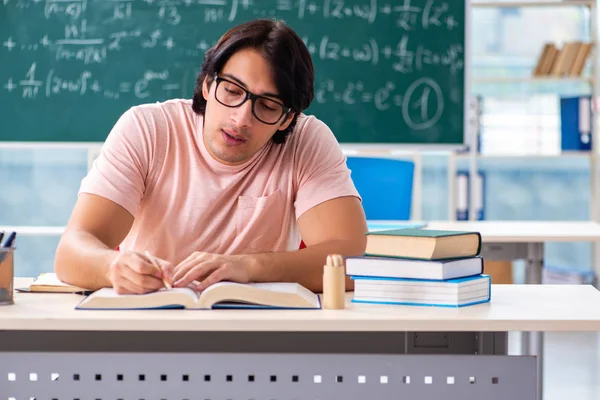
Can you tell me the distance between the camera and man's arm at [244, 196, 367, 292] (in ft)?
5.18

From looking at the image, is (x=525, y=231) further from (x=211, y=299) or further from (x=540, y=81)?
(x=540, y=81)

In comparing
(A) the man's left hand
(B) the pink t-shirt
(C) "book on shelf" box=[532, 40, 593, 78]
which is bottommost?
(A) the man's left hand

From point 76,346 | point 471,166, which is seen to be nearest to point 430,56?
point 471,166

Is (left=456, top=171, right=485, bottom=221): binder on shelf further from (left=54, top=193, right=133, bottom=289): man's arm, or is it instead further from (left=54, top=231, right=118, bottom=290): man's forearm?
(left=54, top=231, right=118, bottom=290): man's forearm

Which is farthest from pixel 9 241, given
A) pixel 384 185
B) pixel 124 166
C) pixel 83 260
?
pixel 384 185

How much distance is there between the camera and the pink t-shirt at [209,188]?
6.15ft

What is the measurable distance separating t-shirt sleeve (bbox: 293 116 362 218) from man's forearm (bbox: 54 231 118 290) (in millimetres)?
446

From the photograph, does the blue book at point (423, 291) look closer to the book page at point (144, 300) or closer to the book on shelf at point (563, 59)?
the book page at point (144, 300)

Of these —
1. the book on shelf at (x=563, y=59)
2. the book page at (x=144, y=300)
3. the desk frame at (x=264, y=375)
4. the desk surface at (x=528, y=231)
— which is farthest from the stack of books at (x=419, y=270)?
the book on shelf at (x=563, y=59)

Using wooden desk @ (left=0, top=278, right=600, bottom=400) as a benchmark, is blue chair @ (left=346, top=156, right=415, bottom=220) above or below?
above

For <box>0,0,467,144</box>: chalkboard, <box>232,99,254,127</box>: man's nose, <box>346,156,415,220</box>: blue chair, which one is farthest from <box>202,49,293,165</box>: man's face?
<box>0,0,467,144</box>: chalkboard

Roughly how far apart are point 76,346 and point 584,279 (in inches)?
173

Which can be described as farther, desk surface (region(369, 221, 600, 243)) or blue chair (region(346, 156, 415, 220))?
blue chair (region(346, 156, 415, 220))

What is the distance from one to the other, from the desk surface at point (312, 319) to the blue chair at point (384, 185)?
77.6 inches
